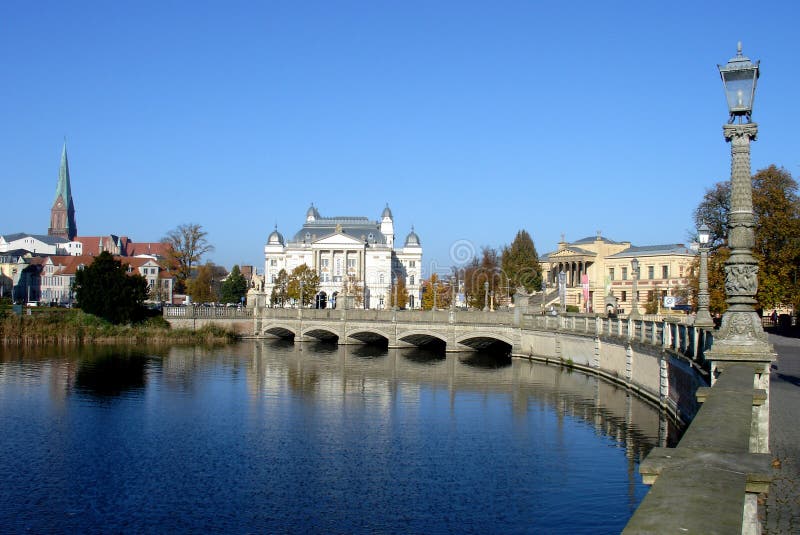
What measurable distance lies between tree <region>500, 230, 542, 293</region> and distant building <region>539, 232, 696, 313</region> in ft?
7.00

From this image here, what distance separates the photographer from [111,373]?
5278cm

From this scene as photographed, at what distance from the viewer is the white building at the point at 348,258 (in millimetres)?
143250

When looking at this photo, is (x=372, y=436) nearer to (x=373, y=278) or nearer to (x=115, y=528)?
(x=115, y=528)

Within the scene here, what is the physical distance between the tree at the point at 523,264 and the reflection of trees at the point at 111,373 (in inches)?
2264

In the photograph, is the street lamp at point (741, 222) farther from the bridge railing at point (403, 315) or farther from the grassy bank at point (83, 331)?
the grassy bank at point (83, 331)

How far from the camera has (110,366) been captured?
57.0 meters

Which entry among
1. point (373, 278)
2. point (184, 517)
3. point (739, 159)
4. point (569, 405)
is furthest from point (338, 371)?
point (373, 278)

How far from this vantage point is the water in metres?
20.9

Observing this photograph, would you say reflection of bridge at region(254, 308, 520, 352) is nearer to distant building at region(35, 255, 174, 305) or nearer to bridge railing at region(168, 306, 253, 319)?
bridge railing at region(168, 306, 253, 319)

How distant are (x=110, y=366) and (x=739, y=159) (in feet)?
170

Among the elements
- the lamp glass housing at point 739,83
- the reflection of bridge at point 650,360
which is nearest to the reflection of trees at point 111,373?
the reflection of bridge at point 650,360

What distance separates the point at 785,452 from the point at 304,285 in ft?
354

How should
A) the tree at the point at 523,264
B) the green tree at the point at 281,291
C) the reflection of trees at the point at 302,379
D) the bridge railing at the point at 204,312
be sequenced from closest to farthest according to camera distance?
the reflection of trees at the point at 302,379 → the bridge railing at the point at 204,312 → the tree at the point at 523,264 → the green tree at the point at 281,291

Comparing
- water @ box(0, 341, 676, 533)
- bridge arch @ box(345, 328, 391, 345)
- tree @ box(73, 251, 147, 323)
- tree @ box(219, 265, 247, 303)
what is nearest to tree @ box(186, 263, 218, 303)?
tree @ box(219, 265, 247, 303)
